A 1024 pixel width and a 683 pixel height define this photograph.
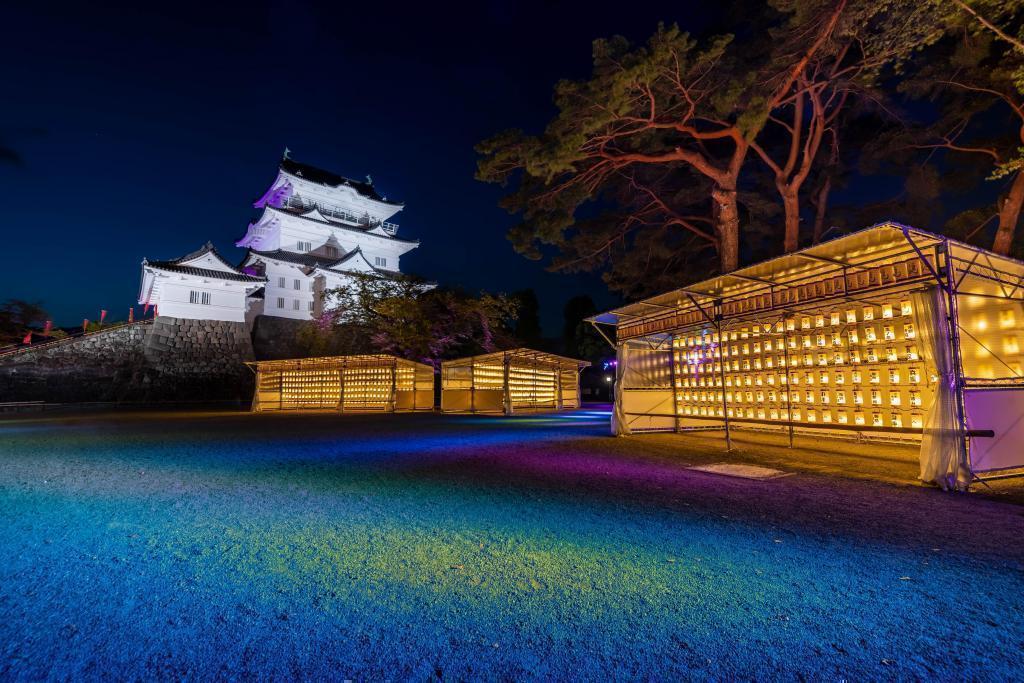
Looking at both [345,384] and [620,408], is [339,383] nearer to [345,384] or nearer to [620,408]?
[345,384]

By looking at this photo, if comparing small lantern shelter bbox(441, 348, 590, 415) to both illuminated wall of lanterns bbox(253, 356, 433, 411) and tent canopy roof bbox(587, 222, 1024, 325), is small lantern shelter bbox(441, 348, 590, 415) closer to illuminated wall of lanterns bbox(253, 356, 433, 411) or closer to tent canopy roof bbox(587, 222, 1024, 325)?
illuminated wall of lanterns bbox(253, 356, 433, 411)

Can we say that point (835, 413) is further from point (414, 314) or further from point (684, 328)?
point (414, 314)

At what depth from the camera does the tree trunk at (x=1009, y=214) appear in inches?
436

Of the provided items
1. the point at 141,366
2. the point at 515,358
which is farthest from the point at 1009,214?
the point at 141,366

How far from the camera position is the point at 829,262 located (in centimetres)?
720

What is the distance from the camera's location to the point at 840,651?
6.31ft

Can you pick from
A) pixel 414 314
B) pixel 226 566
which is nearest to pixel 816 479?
pixel 226 566

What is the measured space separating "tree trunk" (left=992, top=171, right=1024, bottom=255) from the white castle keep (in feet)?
104

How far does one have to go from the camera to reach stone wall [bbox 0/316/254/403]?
25402mm

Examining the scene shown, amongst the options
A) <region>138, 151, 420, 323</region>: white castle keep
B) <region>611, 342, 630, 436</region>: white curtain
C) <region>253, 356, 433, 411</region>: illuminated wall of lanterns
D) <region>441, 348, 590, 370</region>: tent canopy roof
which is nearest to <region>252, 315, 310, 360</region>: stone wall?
<region>138, 151, 420, 323</region>: white castle keep

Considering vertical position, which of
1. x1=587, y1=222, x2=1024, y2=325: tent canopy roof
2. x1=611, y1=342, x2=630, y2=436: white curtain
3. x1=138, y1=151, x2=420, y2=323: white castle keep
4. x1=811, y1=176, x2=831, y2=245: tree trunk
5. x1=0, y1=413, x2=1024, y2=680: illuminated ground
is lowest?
x1=0, y1=413, x2=1024, y2=680: illuminated ground

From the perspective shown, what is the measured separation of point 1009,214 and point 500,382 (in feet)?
55.1

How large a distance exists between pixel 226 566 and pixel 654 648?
260cm

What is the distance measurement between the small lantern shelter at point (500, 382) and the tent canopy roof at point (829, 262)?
9.76 metres
